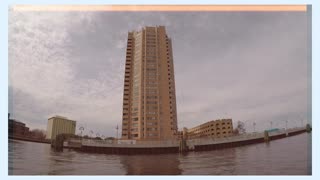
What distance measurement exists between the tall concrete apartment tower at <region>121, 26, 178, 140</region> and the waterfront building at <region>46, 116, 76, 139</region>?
99cm

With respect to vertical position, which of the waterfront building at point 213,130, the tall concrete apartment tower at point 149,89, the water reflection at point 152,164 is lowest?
the water reflection at point 152,164

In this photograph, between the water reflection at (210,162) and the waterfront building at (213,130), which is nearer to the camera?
the water reflection at (210,162)

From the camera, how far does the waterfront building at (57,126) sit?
5277mm

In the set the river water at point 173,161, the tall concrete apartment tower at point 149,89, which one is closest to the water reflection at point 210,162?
the river water at point 173,161

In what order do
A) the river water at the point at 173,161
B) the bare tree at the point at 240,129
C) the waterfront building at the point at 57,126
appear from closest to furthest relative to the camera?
1. the river water at the point at 173,161
2. the waterfront building at the point at 57,126
3. the bare tree at the point at 240,129

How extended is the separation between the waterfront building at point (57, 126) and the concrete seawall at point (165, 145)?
0.33 meters

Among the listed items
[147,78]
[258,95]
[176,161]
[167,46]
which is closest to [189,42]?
[167,46]

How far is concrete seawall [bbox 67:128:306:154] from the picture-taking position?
545 centimetres

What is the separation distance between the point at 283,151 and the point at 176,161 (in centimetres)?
189

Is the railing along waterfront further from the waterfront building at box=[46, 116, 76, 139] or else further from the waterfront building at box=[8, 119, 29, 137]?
the waterfront building at box=[8, 119, 29, 137]

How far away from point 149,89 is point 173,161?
4.57 ft

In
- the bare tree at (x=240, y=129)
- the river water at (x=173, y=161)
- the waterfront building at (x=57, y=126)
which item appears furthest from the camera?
the bare tree at (x=240, y=129)

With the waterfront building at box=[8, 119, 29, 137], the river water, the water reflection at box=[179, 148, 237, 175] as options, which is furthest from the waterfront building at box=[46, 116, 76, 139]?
the water reflection at box=[179, 148, 237, 175]

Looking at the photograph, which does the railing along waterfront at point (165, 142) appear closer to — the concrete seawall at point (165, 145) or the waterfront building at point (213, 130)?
the concrete seawall at point (165, 145)
